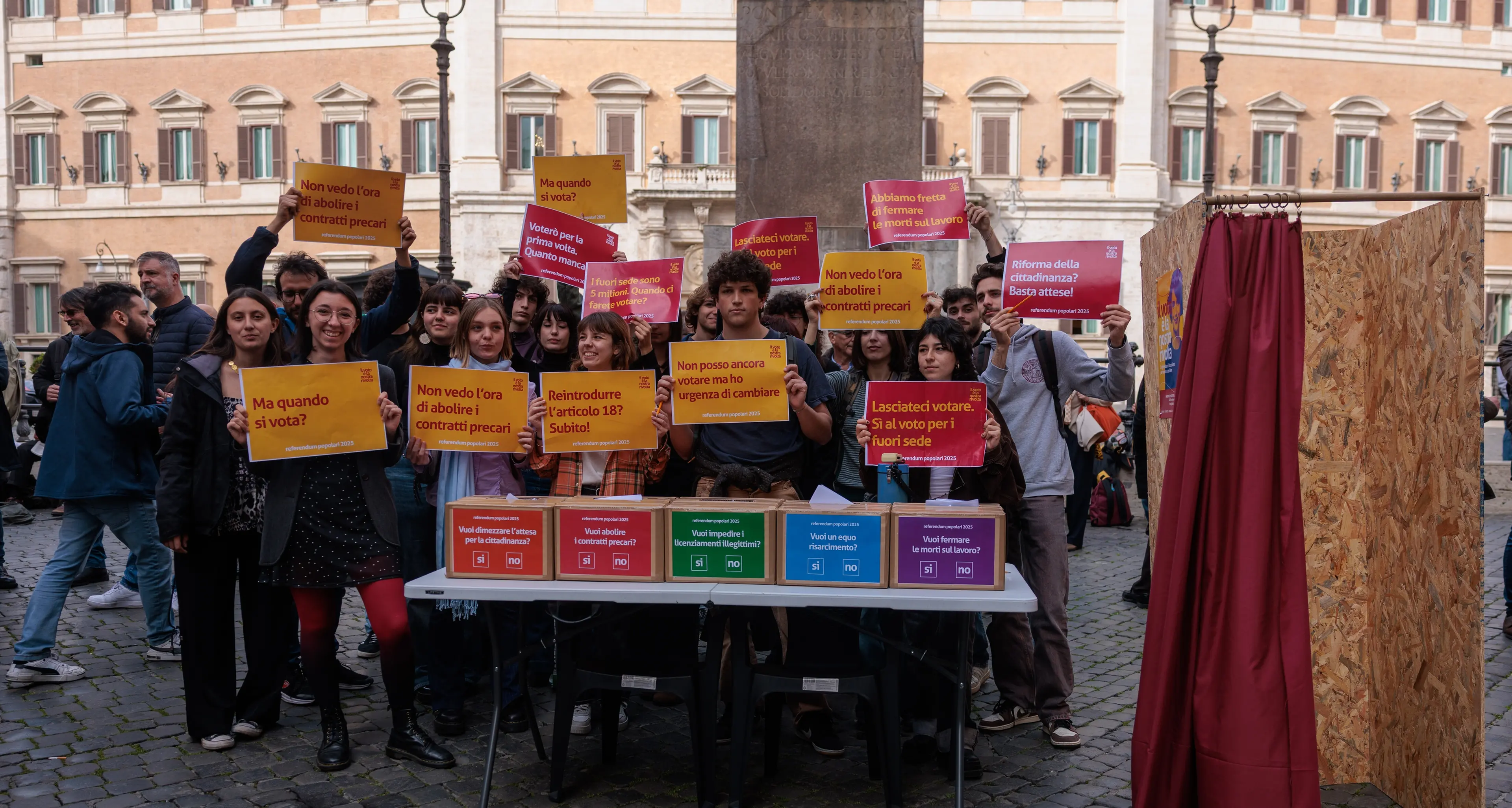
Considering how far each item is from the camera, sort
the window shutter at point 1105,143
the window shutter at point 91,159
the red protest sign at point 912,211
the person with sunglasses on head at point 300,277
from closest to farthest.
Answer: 1. the person with sunglasses on head at point 300,277
2. the red protest sign at point 912,211
3. the window shutter at point 1105,143
4. the window shutter at point 91,159

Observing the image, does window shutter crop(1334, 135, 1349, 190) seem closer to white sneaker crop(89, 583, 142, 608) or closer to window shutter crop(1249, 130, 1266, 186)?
window shutter crop(1249, 130, 1266, 186)

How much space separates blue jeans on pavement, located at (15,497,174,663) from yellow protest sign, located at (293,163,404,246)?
4.92 ft

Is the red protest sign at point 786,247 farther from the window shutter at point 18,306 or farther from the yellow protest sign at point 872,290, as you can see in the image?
the window shutter at point 18,306

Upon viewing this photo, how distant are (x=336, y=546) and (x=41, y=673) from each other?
2247 millimetres

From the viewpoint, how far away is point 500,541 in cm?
362

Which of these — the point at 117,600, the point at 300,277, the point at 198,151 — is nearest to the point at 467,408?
the point at 300,277

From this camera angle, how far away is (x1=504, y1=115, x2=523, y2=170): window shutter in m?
30.4

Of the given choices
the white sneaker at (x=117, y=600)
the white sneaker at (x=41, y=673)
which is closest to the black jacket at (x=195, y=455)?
the white sneaker at (x=41, y=673)

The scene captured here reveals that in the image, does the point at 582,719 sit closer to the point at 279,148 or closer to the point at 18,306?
the point at 279,148

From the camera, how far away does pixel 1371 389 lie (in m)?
3.92

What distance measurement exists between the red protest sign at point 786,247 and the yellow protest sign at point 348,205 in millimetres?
1644

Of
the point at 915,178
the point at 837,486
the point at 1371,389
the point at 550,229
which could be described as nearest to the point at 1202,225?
the point at 1371,389

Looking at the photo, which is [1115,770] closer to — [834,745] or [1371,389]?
[834,745]

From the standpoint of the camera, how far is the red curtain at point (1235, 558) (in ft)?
10.6
